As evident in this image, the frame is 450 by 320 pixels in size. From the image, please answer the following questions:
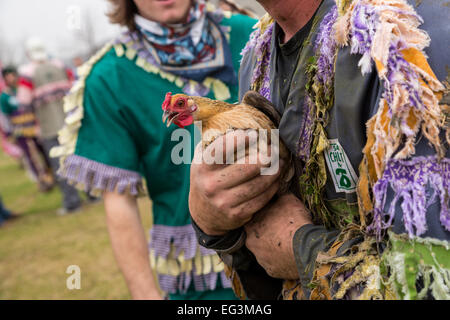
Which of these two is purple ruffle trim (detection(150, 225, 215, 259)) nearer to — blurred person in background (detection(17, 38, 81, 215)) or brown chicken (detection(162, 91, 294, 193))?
brown chicken (detection(162, 91, 294, 193))

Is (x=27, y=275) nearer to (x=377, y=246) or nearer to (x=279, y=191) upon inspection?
(x=279, y=191)

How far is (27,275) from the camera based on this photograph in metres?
5.66

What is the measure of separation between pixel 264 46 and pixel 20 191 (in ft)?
35.2

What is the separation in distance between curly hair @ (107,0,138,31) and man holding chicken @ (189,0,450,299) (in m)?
1.25

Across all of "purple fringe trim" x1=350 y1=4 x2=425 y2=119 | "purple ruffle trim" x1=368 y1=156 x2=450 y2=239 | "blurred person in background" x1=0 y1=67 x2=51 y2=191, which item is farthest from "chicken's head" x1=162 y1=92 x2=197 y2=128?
"blurred person in background" x1=0 y1=67 x2=51 y2=191

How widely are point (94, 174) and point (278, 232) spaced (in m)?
1.33

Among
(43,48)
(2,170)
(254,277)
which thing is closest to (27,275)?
(43,48)

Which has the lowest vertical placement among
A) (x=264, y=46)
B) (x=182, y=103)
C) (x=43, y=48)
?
(x=43, y=48)

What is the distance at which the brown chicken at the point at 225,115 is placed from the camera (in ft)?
4.26

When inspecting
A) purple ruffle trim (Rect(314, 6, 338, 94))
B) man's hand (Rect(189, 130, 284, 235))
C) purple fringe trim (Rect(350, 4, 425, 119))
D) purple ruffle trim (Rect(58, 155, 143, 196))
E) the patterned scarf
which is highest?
purple fringe trim (Rect(350, 4, 425, 119))

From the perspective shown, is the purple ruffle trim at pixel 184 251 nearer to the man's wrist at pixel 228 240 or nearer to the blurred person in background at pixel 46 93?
the man's wrist at pixel 228 240

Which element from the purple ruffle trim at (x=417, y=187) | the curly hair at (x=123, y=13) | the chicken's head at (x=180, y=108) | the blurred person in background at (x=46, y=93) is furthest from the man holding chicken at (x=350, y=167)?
the blurred person in background at (x=46, y=93)

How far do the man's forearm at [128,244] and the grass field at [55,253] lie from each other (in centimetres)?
252

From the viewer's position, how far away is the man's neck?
1.27 metres
